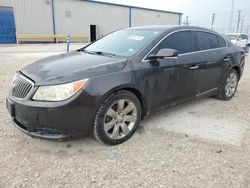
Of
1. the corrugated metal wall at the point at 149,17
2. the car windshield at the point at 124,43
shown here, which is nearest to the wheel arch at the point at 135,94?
the car windshield at the point at 124,43

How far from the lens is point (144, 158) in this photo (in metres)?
2.73

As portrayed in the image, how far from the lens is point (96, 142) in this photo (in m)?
3.08

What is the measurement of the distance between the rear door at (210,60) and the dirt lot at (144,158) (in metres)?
0.82

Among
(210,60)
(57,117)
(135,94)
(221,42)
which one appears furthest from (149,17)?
(57,117)

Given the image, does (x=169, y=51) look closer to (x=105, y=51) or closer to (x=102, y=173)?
(x=105, y=51)

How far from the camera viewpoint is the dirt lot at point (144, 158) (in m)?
2.34

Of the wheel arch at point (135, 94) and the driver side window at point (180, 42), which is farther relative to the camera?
the driver side window at point (180, 42)

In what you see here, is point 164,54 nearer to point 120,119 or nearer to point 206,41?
point 120,119

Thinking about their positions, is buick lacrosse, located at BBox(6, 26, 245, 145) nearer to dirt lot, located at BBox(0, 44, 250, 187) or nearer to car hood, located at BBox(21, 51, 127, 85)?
car hood, located at BBox(21, 51, 127, 85)

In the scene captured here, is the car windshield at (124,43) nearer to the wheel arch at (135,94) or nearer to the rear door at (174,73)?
the rear door at (174,73)

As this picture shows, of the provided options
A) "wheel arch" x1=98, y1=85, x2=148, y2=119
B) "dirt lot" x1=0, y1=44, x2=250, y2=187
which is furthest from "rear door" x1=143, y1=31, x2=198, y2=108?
"dirt lot" x1=0, y1=44, x2=250, y2=187

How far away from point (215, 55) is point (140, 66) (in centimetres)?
204

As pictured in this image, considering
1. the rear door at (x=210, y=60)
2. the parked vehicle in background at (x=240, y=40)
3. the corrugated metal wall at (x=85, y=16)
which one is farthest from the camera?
the corrugated metal wall at (x=85, y=16)

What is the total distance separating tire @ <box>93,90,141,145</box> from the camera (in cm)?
274
